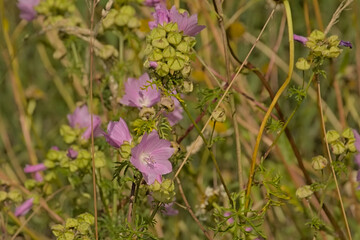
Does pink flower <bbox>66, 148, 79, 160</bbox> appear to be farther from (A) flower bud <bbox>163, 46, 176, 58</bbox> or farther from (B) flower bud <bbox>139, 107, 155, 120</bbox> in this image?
(A) flower bud <bbox>163, 46, 176, 58</bbox>

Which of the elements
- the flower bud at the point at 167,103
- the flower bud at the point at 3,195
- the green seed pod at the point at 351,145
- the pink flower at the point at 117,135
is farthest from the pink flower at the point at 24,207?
the green seed pod at the point at 351,145

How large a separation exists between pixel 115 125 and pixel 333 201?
3.44 ft

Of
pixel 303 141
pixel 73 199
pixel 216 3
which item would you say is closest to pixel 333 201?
pixel 303 141

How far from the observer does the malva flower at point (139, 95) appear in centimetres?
134

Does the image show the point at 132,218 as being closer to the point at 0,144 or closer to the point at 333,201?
the point at 333,201

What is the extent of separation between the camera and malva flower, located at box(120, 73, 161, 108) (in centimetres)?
134

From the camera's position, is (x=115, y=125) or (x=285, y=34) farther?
(x=285, y=34)

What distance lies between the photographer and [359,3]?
2.46 meters

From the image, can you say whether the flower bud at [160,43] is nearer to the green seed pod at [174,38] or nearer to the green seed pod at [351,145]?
the green seed pod at [174,38]

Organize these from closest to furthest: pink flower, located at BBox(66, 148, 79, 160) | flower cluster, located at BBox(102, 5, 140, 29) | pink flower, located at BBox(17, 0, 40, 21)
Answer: pink flower, located at BBox(66, 148, 79, 160) → flower cluster, located at BBox(102, 5, 140, 29) → pink flower, located at BBox(17, 0, 40, 21)

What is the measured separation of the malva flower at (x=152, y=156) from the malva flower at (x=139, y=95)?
0.14m

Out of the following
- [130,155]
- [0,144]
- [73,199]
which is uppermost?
[130,155]

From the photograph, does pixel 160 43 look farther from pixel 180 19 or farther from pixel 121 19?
pixel 121 19

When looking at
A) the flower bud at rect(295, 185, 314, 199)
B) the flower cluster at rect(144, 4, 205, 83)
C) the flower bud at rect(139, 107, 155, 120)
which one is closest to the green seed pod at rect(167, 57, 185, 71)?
the flower cluster at rect(144, 4, 205, 83)
